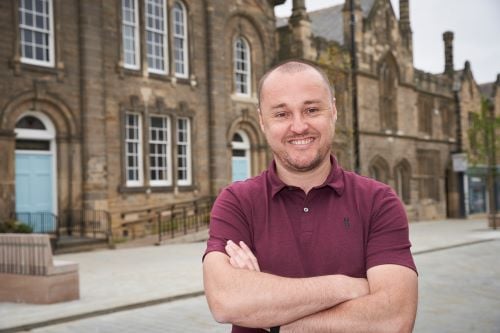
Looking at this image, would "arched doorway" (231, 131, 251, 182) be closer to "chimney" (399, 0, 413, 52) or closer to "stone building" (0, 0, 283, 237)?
"stone building" (0, 0, 283, 237)

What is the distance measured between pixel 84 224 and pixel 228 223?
54.1 feet

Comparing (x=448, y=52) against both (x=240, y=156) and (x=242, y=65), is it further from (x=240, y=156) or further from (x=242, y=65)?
(x=240, y=156)

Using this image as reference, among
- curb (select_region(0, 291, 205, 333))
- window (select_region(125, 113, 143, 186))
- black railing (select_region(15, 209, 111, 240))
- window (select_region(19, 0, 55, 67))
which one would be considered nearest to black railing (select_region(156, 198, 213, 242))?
window (select_region(125, 113, 143, 186))

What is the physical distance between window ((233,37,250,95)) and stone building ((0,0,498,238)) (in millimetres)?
52

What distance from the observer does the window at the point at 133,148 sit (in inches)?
804

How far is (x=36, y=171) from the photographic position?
1805 centimetres

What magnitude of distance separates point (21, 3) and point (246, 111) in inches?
384

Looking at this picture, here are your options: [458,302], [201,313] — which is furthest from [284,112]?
[458,302]

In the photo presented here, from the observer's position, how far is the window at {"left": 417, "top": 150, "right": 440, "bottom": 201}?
3609 centimetres

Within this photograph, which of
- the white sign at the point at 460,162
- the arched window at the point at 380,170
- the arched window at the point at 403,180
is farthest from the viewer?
the white sign at the point at 460,162

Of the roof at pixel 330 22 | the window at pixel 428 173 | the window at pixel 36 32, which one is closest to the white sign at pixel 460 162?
the window at pixel 428 173

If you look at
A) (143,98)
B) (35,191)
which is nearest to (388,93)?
(143,98)

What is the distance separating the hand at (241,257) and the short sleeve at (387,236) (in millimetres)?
524

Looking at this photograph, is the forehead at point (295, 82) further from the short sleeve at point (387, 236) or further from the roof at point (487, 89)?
the roof at point (487, 89)
